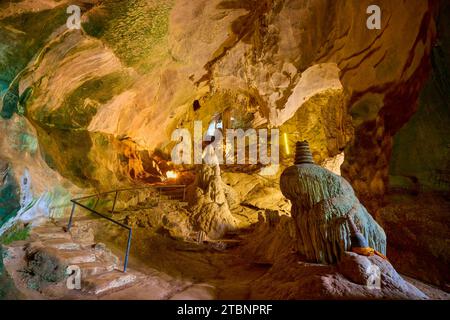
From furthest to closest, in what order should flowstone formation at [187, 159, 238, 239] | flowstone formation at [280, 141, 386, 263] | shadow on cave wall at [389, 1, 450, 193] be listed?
1. flowstone formation at [187, 159, 238, 239]
2. shadow on cave wall at [389, 1, 450, 193]
3. flowstone formation at [280, 141, 386, 263]

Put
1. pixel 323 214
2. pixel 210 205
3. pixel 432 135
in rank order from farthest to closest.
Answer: pixel 210 205
pixel 432 135
pixel 323 214

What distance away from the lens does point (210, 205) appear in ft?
34.7

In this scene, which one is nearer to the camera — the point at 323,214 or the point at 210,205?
the point at 323,214

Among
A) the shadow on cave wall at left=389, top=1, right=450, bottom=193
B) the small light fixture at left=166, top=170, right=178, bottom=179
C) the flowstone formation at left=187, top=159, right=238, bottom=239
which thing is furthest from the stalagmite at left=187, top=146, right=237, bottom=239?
the shadow on cave wall at left=389, top=1, right=450, bottom=193

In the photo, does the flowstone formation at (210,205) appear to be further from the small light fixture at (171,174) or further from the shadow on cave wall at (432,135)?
the shadow on cave wall at (432,135)

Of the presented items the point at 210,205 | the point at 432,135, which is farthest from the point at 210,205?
the point at 432,135

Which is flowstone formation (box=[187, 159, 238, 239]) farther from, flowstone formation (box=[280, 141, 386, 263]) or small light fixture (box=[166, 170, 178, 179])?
flowstone formation (box=[280, 141, 386, 263])

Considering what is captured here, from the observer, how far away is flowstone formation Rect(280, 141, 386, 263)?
4625mm

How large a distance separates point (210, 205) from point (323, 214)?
6293 mm

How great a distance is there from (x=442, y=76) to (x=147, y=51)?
825cm

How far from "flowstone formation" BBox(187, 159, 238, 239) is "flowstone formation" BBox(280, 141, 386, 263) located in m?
5.05

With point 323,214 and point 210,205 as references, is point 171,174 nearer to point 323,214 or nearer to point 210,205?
point 210,205

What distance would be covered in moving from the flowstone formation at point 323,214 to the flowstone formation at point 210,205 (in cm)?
505
